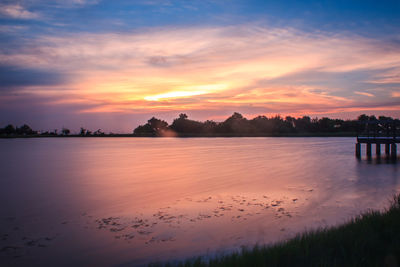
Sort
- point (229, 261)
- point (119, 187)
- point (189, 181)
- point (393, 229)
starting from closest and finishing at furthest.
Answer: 1. point (229, 261)
2. point (393, 229)
3. point (119, 187)
4. point (189, 181)

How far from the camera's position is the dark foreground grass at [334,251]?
5180mm

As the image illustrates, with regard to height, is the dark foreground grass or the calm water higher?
the dark foreground grass

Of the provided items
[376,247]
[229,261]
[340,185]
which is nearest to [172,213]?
[229,261]

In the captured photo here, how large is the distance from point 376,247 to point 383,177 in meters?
15.0

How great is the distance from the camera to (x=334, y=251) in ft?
18.6

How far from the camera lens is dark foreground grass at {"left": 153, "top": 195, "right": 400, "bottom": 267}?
5.18 meters

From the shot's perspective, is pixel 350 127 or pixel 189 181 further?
pixel 350 127

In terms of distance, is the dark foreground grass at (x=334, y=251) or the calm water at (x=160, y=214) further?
the calm water at (x=160, y=214)

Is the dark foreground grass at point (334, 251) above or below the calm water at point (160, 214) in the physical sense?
above

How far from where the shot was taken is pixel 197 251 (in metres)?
7.07

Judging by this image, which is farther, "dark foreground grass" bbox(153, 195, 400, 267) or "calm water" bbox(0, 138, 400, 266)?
"calm water" bbox(0, 138, 400, 266)

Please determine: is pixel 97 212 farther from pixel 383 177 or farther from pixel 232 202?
pixel 383 177

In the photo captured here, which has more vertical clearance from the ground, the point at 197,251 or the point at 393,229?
the point at 393,229

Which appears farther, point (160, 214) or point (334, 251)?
point (160, 214)
